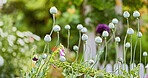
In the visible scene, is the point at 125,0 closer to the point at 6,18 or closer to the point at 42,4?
the point at 6,18

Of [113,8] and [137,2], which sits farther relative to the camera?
[137,2]

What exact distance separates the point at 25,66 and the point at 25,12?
8.45 ft

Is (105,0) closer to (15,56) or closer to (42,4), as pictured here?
(15,56)

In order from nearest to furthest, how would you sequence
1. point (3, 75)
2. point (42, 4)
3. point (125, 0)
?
point (3, 75) < point (125, 0) < point (42, 4)

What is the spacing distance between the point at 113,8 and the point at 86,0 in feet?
0.91

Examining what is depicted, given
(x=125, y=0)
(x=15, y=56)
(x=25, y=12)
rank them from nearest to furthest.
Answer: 1. (x=15, y=56)
2. (x=125, y=0)
3. (x=25, y=12)

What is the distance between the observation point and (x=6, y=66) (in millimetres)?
2031

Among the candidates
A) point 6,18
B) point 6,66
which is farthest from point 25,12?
point 6,66


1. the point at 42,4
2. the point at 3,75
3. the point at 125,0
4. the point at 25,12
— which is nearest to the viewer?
the point at 3,75

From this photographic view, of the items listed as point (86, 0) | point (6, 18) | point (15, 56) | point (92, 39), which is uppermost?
point (86, 0)

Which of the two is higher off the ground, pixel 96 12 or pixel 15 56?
pixel 96 12

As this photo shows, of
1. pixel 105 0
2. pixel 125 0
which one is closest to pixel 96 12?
pixel 105 0

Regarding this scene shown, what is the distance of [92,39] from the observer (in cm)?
213

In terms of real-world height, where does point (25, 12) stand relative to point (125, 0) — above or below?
above
